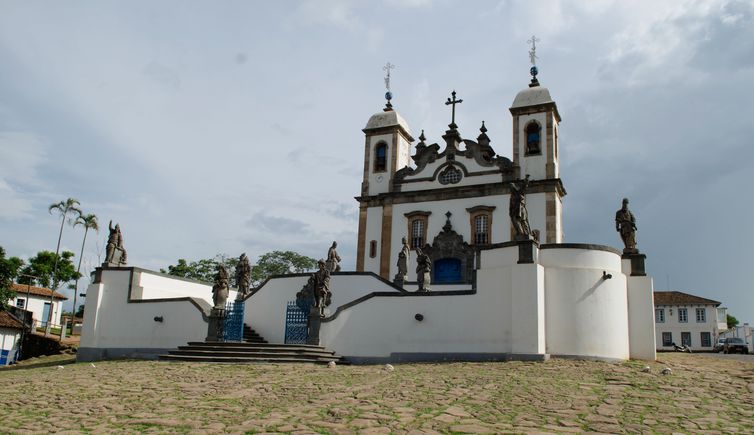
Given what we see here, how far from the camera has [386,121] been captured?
114 feet

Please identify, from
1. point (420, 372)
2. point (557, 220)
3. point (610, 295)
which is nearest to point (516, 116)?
point (557, 220)

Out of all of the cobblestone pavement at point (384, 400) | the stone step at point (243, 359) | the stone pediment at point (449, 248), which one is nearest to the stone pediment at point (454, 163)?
the stone pediment at point (449, 248)

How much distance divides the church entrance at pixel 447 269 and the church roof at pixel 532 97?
8159 mm

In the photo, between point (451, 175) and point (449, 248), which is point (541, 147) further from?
point (449, 248)

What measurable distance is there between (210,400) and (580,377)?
7.11 m

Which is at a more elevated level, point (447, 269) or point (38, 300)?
point (447, 269)

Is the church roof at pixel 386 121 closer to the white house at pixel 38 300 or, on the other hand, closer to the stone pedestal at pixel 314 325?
the stone pedestal at pixel 314 325

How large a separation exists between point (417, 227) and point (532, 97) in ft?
27.5

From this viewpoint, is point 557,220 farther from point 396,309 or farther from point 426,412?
point 426,412

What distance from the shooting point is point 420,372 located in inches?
553

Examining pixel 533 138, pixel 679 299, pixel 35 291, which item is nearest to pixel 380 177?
pixel 533 138

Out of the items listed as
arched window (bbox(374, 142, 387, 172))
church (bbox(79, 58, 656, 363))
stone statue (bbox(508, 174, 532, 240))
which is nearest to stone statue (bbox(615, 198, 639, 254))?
church (bbox(79, 58, 656, 363))

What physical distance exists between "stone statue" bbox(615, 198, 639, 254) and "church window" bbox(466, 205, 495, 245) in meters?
9.77

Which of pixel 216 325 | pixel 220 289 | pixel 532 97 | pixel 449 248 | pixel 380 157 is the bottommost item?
pixel 216 325
